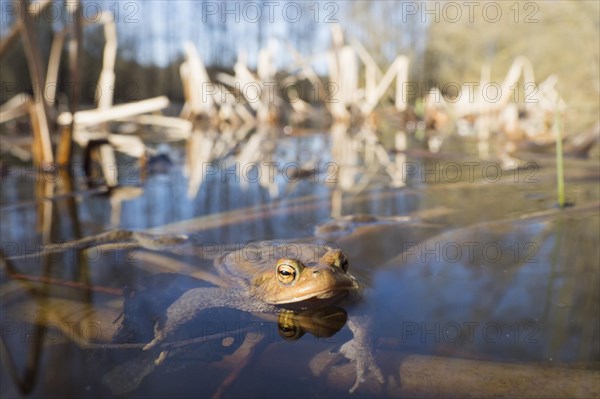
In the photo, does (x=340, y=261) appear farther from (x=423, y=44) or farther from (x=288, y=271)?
(x=423, y=44)

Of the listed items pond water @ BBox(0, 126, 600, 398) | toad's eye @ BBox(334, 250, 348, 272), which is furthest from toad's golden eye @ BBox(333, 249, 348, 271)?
pond water @ BBox(0, 126, 600, 398)

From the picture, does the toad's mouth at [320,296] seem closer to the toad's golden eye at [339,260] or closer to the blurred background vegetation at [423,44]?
the toad's golden eye at [339,260]

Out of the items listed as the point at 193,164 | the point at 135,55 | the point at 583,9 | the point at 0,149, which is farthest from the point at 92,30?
the point at 583,9

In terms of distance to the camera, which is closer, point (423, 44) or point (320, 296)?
point (320, 296)

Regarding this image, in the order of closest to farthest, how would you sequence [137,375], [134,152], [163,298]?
[137,375] < [163,298] < [134,152]

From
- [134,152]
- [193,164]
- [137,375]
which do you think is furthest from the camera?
[134,152]

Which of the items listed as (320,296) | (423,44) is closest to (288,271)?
(320,296)

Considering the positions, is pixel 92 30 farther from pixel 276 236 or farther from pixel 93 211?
pixel 276 236

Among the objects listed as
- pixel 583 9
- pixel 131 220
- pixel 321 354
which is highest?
pixel 583 9
